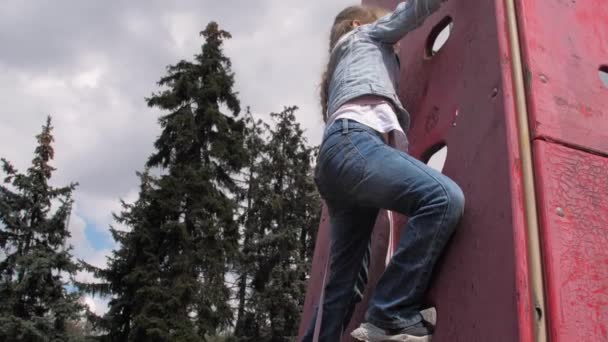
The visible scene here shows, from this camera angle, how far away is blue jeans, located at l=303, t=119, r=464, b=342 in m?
1.53

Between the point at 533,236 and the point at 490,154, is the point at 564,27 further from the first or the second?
the point at 533,236

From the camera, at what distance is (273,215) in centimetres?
2361

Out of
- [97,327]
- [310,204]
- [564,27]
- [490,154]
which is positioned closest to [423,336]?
[490,154]

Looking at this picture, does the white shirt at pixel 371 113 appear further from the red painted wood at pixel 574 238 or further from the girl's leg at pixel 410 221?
the red painted wood at pixel 574 238

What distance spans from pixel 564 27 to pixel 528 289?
2.87 ft

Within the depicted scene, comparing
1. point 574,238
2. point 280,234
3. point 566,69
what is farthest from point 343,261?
point 280,234

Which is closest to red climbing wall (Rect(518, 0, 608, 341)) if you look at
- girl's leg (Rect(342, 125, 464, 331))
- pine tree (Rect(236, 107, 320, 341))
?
girl's leg (Rect(342, 125, 464, 331))

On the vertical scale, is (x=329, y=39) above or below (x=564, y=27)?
above

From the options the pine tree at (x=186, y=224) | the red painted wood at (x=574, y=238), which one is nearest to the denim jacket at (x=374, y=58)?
the red painted wood at (x=574, y=238)

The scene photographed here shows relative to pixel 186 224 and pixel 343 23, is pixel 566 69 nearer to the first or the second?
pixel 343 23

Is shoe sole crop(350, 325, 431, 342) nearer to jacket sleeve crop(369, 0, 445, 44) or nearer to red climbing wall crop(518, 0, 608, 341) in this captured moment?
red climbing wall crop(518, 0, 608, 341)

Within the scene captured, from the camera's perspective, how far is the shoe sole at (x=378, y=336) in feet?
4.96

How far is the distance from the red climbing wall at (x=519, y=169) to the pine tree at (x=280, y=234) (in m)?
18.7

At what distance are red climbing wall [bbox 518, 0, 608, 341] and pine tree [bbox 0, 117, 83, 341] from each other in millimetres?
15309
